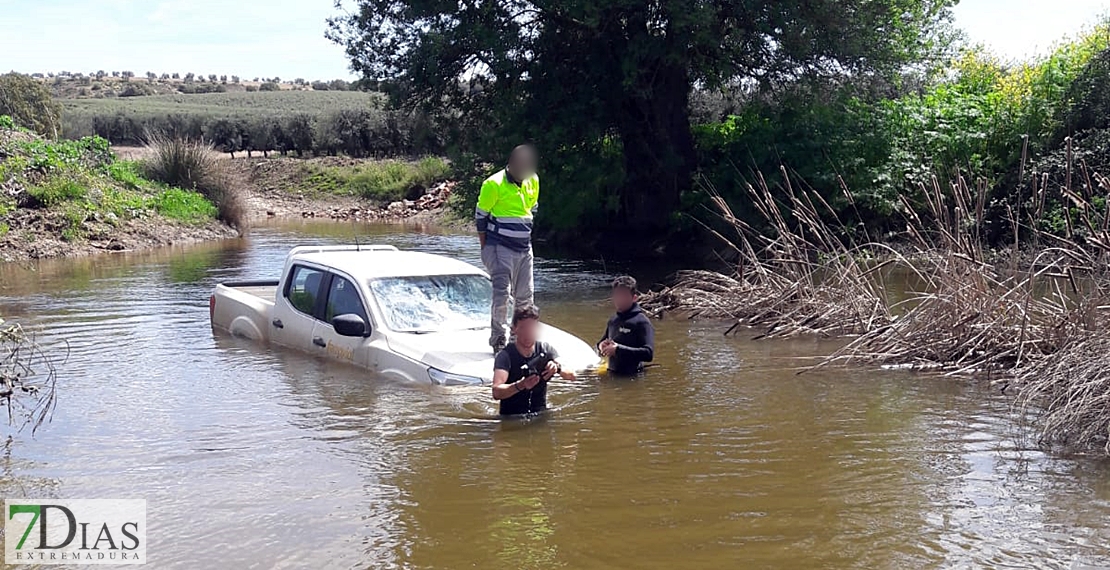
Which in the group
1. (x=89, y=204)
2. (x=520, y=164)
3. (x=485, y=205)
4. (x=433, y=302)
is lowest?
(x=433, y=302)

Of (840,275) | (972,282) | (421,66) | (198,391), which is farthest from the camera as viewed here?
(421,66)

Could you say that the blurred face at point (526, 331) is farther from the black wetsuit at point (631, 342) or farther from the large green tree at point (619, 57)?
the large green tree at point (619, 57)

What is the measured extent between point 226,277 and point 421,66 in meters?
5.41

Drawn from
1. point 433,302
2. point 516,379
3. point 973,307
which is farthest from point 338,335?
point 973,307

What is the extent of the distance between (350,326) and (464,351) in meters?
1.17

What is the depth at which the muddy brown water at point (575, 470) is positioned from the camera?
5.92 metres

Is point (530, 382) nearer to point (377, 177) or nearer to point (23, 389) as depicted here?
point (23, 389)

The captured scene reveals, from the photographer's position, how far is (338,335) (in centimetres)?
1078

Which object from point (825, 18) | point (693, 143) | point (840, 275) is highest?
point (825, 18)

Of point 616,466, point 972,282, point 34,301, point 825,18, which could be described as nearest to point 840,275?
point 972,282

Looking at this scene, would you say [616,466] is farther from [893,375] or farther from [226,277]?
[226,277]

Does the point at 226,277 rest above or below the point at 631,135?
below

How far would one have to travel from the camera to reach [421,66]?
21.5 m

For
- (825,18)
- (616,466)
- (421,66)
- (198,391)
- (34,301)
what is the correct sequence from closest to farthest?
(616,466) → (198,391) → (34,301) → (825,18) → (421,66)
